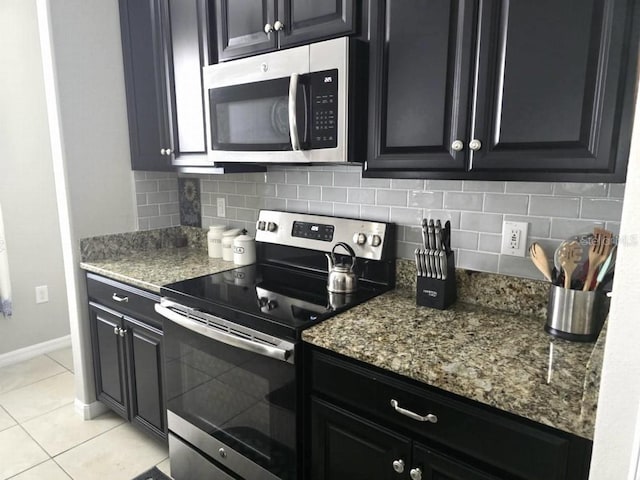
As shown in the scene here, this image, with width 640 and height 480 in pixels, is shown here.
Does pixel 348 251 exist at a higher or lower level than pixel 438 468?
higher

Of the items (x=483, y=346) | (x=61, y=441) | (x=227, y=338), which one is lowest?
(x=61, y=441)

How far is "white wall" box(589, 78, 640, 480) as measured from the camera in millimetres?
695

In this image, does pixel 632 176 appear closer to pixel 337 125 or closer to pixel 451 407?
pixel 451 407

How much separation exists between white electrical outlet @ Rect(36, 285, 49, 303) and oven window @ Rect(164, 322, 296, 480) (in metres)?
1.95

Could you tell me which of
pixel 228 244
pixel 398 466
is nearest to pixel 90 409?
pixel 228 244

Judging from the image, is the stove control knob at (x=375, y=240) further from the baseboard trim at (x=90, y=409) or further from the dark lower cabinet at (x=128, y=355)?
the baseboard trim at (x=90, y=409)

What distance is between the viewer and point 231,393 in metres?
1.67

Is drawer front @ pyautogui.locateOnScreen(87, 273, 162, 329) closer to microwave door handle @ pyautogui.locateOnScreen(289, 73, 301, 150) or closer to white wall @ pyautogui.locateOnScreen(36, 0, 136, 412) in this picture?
white wall @ pyautogui.locateOnScreen(36, 0, 136, 412)

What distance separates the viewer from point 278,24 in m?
1.61

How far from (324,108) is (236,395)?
43.2 inches

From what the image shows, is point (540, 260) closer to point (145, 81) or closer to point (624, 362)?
point (624, 362)

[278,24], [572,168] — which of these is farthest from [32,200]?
[572,168]

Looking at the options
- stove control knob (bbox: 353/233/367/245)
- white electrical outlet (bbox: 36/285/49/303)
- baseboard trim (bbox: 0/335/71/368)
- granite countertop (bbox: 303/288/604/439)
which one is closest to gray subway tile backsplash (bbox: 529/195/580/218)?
granite countertop (bbox: 303/288/604/439)

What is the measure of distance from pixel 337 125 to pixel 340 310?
0.64 meters
